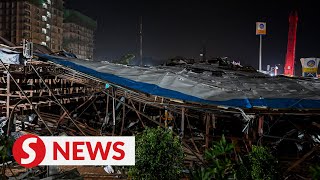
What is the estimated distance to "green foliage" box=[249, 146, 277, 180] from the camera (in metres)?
5.07

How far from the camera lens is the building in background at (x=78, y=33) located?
93.8 metres

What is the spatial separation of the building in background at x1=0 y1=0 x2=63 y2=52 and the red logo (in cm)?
6697

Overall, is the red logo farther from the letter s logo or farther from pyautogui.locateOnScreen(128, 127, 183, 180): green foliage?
pyautogui.locateOnScreen(128, 127, 183, 180): green foliage

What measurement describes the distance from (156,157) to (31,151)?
3325mm

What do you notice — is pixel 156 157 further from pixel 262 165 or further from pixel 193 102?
pixel 262 165

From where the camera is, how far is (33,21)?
246 feet

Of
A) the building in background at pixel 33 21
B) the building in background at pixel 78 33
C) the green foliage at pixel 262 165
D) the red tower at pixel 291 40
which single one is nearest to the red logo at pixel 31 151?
the green foliage at pixel 262 165

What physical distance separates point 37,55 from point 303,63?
29.5 m

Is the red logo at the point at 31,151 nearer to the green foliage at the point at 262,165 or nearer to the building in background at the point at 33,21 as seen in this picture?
the green foliage at the point at 262,165

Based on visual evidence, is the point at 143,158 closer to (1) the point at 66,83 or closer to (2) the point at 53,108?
(2) the point at 53,108

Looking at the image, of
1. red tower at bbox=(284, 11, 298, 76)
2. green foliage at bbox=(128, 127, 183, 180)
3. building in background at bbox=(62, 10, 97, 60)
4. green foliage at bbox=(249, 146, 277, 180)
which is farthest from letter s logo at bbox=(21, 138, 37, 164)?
building in background at bbox=(62, 10, 97, 60)

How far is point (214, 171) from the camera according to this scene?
5.10 meters

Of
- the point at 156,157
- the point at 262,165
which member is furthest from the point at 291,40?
the point at 156,157

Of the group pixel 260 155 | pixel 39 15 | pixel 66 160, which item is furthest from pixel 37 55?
pixel 39 15
